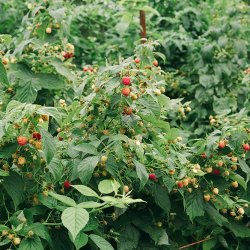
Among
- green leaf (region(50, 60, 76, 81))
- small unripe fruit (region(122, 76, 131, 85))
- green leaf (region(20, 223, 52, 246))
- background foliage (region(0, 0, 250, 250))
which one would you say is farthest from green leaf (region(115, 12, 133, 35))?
green leaf (region(20, 223, 52, 246))

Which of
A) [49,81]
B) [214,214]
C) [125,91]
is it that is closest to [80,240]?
[125,91]

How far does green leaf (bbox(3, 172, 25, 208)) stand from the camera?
2.20 meters

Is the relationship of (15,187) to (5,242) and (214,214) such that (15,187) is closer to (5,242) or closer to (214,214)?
(5,242)

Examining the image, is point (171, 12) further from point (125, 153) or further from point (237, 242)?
point (125, 153)

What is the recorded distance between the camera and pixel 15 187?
2.21 m

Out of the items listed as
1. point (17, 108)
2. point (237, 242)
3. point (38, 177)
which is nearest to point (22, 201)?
point (38, 177)

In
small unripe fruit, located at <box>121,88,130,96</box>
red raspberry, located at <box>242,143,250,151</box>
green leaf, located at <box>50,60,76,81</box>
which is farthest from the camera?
green leaf, located at <box>50,60,76,81</box>

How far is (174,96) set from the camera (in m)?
5.00

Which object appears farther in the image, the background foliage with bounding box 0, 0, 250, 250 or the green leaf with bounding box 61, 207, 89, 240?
the background foliage with bounding box 0, 0, 250, 250

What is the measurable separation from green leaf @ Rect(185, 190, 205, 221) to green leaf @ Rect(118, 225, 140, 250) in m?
0.26

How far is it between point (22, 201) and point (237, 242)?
57.5 inches

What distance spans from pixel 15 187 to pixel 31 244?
24cm

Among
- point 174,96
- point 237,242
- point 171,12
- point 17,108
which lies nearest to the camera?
point 17,108

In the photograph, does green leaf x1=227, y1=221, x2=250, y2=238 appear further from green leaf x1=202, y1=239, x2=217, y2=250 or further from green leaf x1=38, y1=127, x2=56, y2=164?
green leaf x1=38, y1=127, x2=56, y2=164
